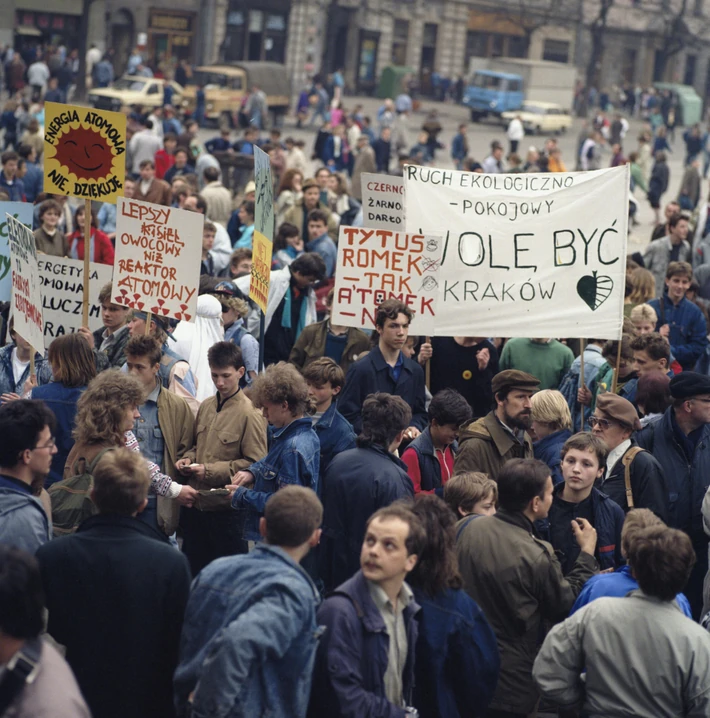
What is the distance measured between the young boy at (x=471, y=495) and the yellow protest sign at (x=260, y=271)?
313 cm

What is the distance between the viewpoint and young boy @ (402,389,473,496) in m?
6.11

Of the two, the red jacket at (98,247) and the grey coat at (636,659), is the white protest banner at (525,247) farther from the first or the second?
the red jacket at (98,247)

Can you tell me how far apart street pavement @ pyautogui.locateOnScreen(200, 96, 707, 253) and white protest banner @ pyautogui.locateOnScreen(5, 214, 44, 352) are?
19813mm

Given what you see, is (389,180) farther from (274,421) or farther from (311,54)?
(311,54)

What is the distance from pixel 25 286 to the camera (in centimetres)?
745

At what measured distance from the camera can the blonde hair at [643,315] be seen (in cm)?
863

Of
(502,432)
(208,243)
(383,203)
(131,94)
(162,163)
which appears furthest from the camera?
(131,94)

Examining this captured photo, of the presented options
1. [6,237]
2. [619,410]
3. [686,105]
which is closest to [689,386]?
[619,410]

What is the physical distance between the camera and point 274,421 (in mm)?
5711

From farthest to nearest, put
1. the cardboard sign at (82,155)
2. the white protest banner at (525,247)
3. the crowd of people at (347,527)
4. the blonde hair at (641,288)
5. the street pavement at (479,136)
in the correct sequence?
the street pavement at (479,136), the blonde hair at (641,288), the cardboard sign at (82,155), the white protest banner at (525,247), the crowd of people at (347,527)

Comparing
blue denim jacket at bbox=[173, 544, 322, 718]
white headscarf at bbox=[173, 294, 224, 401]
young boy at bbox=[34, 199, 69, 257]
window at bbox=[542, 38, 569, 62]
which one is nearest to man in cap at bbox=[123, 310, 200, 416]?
white headscarf at bbox=[173, 294, 224, 401]

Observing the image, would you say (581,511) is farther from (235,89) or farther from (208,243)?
(235,89)

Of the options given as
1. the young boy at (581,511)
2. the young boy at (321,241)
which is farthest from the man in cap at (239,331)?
the young boy at (321,241)

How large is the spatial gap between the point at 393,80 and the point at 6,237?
43267 mm
